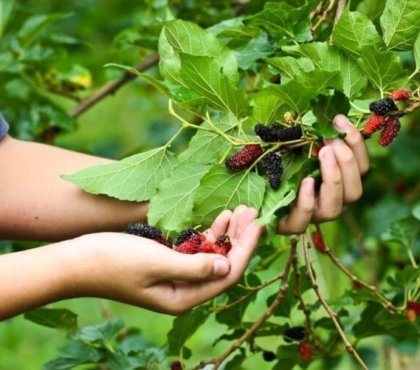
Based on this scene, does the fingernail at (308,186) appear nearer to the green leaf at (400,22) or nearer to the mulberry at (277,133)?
the mulberry at (277,133)

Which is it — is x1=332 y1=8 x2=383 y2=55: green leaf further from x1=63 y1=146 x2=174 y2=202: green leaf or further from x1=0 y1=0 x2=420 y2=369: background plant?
x1=63 y1=146 x2=174 y2=202: green leaf

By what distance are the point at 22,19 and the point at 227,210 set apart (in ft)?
5.36

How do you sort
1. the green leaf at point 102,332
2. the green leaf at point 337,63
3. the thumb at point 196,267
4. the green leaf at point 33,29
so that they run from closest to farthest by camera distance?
the thumb at point 196,267
the green leaf at point 337,63
the green leaf at point 102,332
the green leaf at point 33,29

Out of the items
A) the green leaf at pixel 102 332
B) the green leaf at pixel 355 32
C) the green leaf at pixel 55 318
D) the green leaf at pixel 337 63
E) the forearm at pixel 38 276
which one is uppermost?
the green leaf at pixel 355 32

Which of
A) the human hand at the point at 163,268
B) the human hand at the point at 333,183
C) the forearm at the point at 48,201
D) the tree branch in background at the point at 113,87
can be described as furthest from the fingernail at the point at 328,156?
the tree branch in background at the point at 113,87

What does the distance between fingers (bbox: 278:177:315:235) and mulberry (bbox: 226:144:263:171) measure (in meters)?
0.08

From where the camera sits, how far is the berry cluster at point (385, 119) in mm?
1230

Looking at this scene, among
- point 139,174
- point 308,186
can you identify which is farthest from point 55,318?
point 308,186

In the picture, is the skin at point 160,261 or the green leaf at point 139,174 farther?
the green leaf at point 139,174

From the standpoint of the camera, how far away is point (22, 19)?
2.74 meters

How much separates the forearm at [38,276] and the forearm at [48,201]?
24cm

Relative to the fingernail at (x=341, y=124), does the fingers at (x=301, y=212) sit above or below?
below

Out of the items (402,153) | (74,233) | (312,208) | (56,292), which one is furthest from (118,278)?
(402,153)

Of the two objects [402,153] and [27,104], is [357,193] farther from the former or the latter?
[402,153]
